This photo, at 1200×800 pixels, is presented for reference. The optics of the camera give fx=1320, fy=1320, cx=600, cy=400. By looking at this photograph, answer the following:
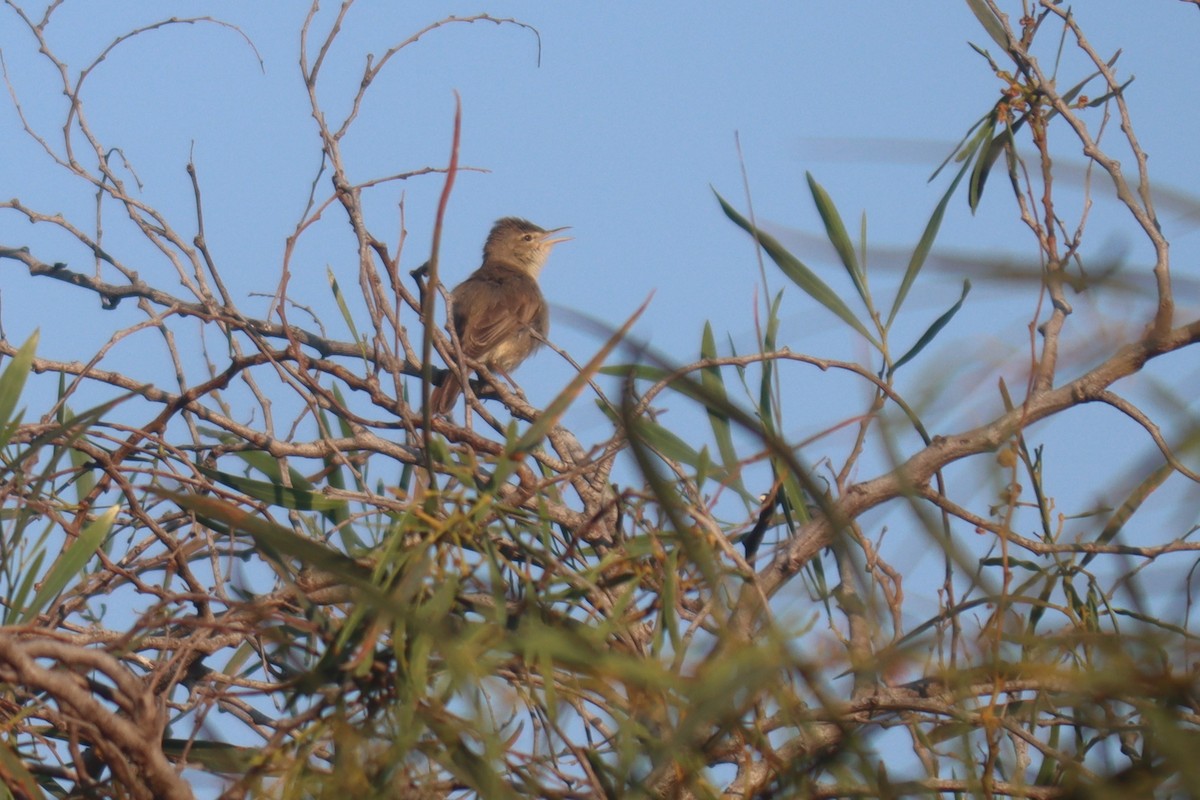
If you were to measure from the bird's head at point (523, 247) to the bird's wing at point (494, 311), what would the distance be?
1.15 meters

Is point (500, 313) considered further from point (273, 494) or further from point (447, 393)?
point (273, 494)

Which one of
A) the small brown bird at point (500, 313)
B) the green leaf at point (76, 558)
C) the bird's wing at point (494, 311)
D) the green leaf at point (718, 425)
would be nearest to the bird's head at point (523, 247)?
the small brown bird at point (500, 313)

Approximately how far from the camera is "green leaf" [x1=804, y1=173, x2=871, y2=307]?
2.37 metres

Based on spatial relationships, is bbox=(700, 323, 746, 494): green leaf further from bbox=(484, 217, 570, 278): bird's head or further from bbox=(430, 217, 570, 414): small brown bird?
bbox=(484, 217, 570, 278): bird's head

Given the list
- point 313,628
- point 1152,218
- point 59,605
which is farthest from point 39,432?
point 1152,218

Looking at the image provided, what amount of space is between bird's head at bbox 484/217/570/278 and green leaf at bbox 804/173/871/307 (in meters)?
7.80

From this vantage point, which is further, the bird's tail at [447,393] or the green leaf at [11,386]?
the bird's tail at [447,393]

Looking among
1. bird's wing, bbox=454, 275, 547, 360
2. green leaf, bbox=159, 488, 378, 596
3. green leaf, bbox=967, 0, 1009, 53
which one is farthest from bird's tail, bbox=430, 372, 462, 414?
green leaf, bbox=159, 488, 378, 596

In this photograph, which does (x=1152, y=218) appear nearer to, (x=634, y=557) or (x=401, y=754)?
(x=634, y=557)

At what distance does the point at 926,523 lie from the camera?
2.76 ft

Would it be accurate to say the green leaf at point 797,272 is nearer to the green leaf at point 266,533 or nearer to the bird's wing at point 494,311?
the green leaf at point 266,533

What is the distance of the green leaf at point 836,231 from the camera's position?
2367 millimetres

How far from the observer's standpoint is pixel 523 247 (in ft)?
35.4

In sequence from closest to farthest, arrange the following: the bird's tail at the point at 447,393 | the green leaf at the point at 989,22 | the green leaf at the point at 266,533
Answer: the green leaf at the point at 266,533 < the green leaf at the point at 989,22 < the bird's tail at the point at 447,393
